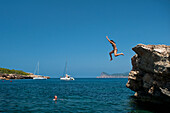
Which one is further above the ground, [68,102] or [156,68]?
[156,68]

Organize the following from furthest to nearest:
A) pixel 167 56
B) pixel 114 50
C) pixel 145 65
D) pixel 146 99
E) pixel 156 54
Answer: pixel 146 99, pixel 145 65, pixel 156 54, pixel 167 56, pixel 114 50

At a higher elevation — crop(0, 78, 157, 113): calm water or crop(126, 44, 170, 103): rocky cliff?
crop(126, 44, 170, 103): rocky cliff

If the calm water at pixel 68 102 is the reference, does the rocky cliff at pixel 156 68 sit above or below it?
above

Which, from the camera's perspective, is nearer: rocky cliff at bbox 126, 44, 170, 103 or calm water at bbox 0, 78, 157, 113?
rocky cliff at bbox 126, 44, 170, 103

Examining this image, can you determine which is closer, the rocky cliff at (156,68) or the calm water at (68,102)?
the rocky cliff at (156,68)

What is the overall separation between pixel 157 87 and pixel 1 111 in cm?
1865

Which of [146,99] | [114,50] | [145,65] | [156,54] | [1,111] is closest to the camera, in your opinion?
[114,50]

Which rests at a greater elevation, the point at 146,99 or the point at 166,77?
the point at 166,77

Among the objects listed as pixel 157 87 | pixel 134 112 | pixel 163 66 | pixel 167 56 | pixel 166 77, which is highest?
pixel 167 56

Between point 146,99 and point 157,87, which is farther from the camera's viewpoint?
point 146,99

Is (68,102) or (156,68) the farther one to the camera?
(68,102)

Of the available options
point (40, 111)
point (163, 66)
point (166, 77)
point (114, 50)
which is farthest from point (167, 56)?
point (40, 111)

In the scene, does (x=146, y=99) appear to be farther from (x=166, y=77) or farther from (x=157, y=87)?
(x=166, y=77)

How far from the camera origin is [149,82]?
20469mm
